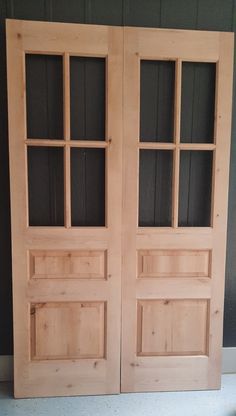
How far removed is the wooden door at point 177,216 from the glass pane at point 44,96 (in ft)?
1.36

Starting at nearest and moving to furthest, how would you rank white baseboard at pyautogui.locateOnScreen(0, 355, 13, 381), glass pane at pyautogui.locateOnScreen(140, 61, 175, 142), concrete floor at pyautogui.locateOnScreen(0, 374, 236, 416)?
1. concrete floor at pyautogui.locateOnScreen(0, 374, 236, 416)
2. glass pane at pyautogui.locateOnScreen(140, 61, 175, 142)
3. white baseboard at pyautogui.locateOnScreen(0, 355, 13, 381)

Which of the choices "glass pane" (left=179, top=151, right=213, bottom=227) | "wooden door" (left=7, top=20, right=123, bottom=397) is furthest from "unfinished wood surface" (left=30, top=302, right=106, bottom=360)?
"glass pane" (left=179, top=151, right=213, bottom=227)

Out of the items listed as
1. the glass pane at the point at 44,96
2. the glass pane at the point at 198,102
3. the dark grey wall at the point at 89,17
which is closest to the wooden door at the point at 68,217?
the glass pane at the point at 44,96

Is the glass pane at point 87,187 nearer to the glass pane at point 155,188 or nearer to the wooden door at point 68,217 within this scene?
the wooden door at point 68,217

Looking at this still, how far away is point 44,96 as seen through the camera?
193cm

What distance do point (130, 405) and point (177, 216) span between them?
1.10m

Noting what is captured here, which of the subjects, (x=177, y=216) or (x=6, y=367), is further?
(x=6, y=367)

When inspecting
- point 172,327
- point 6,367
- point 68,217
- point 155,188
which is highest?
point 155,188

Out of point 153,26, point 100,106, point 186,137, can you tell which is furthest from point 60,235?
point 153,26

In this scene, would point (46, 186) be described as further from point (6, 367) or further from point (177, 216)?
point (6, 367)

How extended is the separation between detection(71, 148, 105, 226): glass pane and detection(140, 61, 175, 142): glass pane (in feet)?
1.03

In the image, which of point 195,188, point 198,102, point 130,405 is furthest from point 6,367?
point 198,102

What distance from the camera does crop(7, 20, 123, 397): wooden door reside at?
6.15 feet

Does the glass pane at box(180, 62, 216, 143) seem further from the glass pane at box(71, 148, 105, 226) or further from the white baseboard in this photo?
the white baseboard
